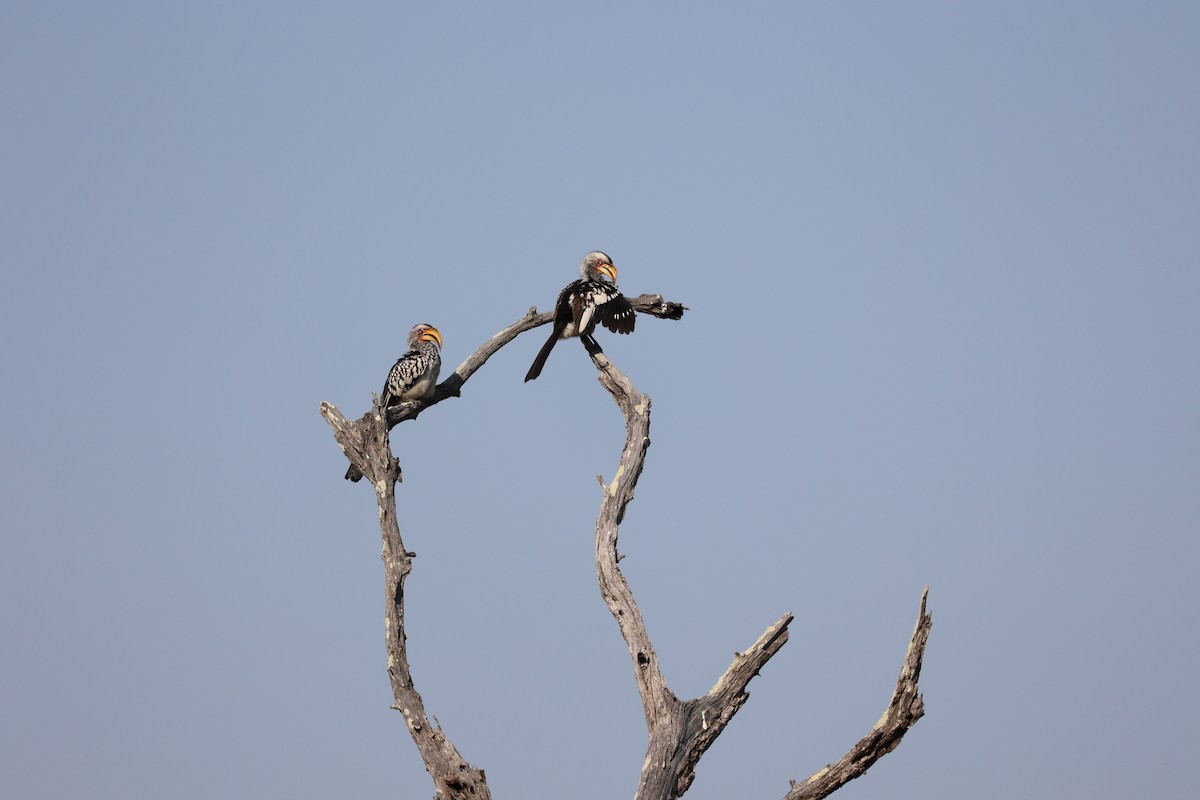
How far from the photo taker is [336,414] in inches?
402

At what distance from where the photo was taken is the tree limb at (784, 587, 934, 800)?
8422 mm

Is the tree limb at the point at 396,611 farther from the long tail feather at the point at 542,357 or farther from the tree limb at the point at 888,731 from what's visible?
the tree limb at the point at 888,731

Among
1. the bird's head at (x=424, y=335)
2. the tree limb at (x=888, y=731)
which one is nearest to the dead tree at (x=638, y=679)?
the tree limb at (x=888, y=731)

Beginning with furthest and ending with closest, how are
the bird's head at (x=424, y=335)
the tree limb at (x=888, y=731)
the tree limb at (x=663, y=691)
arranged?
the bird's head at (x=424, y=335) < the tree limb at (x=663, y=691) < the tree limb at (x=888, y=731)

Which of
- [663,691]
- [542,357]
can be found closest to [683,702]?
[663,691]

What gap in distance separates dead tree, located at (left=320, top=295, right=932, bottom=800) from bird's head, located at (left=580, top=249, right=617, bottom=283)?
2.28 meters

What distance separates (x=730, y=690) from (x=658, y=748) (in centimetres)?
70

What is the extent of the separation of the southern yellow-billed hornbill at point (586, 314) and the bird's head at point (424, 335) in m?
1.34

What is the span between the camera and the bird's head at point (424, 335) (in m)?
11.8

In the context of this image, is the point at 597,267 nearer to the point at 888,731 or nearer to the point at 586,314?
the point at 586,314

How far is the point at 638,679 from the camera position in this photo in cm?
922

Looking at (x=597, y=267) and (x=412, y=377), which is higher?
(x=597, y=267)

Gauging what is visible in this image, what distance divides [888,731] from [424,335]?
5.75 metres

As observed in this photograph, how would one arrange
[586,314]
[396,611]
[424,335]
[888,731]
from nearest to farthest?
[888,731], [396,611], [586,314], [424,335]
